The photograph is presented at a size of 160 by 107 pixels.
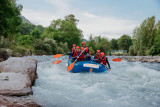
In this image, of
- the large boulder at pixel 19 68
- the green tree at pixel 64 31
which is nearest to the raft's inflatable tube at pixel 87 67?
the large boulder at pixel 19 68

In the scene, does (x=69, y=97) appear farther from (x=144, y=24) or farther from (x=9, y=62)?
(x=144, y=24)

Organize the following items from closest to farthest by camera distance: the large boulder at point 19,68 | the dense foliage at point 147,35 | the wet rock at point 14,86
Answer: the wet rock at point 14,86 → the large boulder at point 19,68 → the dense foliage at point 147,35

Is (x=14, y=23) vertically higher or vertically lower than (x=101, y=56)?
higher

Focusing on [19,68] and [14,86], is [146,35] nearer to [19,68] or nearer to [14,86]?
[19,68]

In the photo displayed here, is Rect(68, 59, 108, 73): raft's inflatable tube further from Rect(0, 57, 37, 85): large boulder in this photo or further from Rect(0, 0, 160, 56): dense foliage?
Rect(0, 0, 160, 56): dense foliage

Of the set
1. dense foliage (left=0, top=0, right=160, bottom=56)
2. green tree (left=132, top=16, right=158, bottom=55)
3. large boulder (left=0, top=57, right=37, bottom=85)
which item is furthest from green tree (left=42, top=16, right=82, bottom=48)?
large boulder (left=0, top=57, right=37, bottom=85)

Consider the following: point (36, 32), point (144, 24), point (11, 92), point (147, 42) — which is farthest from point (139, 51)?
point (11, 92)

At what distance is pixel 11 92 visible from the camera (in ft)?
A: 8.96

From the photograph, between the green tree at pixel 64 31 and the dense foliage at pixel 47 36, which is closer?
the dense foliage at pixel 47 36

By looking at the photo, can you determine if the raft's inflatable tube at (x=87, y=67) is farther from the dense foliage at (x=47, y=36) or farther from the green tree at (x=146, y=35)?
the green tree at (x=146, y=35)

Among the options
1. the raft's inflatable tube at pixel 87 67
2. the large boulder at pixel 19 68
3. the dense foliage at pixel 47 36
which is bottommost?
the raft's inflatable tube at pixel 87 67

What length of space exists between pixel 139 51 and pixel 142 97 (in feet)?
108

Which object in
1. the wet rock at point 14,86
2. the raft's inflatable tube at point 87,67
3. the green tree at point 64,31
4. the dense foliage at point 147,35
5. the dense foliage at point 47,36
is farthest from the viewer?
the green tree at point 64,31

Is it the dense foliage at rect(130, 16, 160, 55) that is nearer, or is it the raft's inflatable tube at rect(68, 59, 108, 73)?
the raft's inflatable tube at rect(68, 59, 108, 73)
